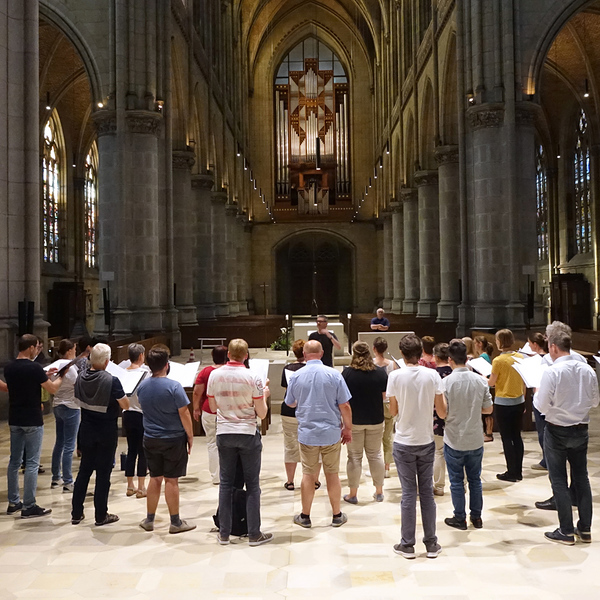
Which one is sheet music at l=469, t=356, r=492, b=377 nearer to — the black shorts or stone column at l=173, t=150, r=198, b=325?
the black shorts

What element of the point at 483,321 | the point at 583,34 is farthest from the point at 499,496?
the point at 583,34

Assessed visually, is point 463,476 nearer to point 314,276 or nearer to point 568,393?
point 568,393

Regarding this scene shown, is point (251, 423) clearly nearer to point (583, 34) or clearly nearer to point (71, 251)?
point (583, 34)

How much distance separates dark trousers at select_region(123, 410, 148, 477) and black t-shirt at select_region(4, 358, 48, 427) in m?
0.84

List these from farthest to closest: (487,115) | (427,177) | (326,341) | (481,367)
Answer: (427,177)
(487,115)
(326,341)
(481,367)

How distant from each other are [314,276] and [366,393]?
39.0 meters

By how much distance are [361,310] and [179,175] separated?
23.2 metres

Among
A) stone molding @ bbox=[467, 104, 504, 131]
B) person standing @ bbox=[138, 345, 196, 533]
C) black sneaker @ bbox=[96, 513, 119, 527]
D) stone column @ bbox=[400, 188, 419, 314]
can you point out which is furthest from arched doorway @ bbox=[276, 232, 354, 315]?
person standing @ bbox=[138, 345, 196, 533]

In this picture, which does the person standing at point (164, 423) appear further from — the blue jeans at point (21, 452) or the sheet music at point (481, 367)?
the sheet music at point (481, 367)

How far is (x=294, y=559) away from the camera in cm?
494

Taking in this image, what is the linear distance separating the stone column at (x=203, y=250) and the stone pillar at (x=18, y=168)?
15.5 meters

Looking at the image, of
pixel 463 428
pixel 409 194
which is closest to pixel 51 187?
pixel 409 194

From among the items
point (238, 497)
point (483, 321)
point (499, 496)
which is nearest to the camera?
point (238, 497)

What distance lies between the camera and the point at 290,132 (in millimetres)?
44719
